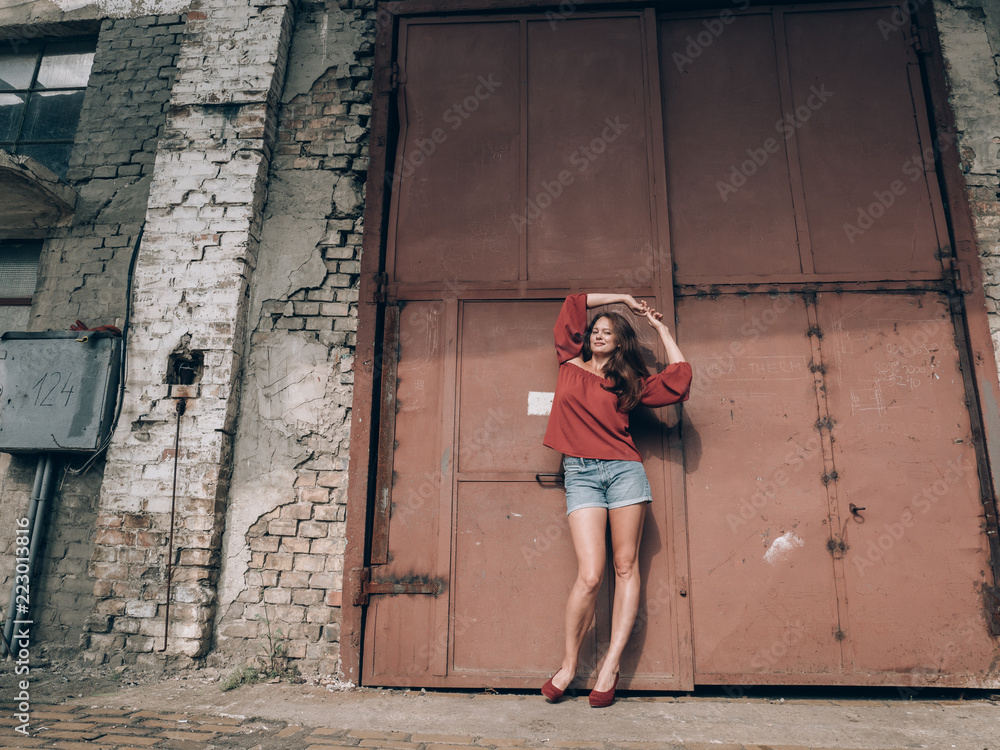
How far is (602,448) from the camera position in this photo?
2.76 metres

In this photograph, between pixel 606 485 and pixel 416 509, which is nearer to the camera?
pixel 606 485

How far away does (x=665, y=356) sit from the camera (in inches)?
123

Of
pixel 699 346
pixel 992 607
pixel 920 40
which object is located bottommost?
pixel 992 607

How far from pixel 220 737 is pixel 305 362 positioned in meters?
1.80

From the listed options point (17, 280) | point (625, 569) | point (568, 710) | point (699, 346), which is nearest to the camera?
point (568, 710)

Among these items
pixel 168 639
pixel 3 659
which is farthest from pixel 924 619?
pixel 3 659

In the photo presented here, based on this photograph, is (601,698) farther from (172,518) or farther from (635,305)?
(172,518)

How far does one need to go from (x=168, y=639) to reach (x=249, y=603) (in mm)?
403

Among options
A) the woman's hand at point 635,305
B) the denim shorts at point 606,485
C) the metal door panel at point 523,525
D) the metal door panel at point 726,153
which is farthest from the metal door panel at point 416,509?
the metal door panel at point 726,153

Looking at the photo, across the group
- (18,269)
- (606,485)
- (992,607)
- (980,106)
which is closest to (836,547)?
(992,607)

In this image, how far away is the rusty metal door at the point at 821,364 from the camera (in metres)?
2.83

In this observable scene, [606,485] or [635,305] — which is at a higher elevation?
[635,305]

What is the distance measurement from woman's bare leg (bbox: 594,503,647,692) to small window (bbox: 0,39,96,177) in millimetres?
4254

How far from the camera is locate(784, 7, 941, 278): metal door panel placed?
323 centimetres
